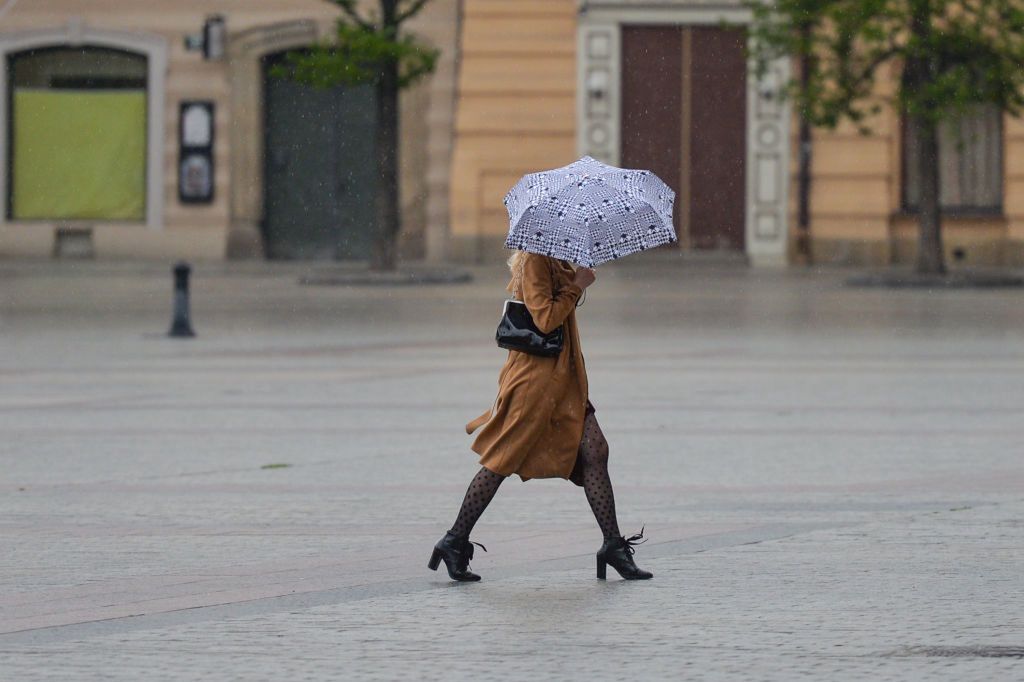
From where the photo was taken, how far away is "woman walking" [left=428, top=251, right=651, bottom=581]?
7441 mm

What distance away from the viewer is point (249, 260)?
33.9 m

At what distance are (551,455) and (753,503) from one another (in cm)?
210

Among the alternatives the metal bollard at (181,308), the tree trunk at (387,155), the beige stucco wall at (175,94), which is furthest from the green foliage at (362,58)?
the metal bollard at (181,308)

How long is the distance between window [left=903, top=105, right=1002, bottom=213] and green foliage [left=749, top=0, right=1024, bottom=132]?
4.55 metres

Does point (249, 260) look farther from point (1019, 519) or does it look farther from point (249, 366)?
point (1019, 519)

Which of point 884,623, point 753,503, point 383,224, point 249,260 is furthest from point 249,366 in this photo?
point 249,260

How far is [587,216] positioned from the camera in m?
7.24

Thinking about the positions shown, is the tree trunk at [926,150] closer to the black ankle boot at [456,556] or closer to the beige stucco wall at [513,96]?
the beige stucco wall at [513,96]

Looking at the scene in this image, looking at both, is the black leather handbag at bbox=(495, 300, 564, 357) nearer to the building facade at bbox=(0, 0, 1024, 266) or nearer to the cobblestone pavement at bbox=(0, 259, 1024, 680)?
the cobblestone pavement at bbox=(0, 259, 1024, 680)

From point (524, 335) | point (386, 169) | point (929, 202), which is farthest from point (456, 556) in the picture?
point (929, 202)

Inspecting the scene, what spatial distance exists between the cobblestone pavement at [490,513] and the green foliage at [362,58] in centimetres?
860

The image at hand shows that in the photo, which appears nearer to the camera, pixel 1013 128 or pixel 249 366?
pixel 249 366

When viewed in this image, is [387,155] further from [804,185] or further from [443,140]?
[804,185]

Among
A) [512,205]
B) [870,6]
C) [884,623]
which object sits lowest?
[884,623]
